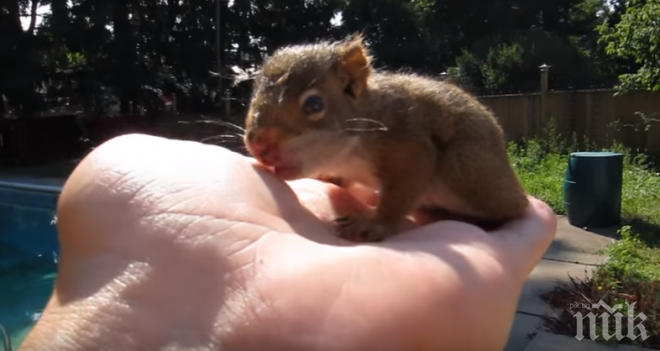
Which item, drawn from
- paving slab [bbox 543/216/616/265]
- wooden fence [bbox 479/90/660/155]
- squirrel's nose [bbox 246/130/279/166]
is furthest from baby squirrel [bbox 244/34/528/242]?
wooden fence [bbox 479/90/660/155]

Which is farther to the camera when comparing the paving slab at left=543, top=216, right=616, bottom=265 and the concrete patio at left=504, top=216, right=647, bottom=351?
the paving slab at left=543, top=216, right=616, bottom=265

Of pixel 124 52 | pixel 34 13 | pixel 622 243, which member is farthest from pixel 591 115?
pixel 34 13

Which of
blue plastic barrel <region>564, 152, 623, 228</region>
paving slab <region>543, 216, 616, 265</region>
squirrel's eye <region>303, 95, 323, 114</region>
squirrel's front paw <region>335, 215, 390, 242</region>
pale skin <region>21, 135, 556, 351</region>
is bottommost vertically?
paving slab <region>543, 216, 616, 265</region>

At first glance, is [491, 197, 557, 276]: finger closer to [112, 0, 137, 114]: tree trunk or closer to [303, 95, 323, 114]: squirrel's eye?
[303, 95, 323, 114]: squirrel's eye

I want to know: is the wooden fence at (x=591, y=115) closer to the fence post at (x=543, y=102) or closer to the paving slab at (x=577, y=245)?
the fence post at (x=543, y=102)

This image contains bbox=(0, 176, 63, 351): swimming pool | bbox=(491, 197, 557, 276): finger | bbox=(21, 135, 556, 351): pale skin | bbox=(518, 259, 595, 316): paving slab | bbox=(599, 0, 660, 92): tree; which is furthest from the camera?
bbox=(599, 0, 660, 92): tree

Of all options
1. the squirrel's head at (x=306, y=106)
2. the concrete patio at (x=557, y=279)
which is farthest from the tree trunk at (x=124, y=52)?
the squirrel's head at (x=306, y=106)
